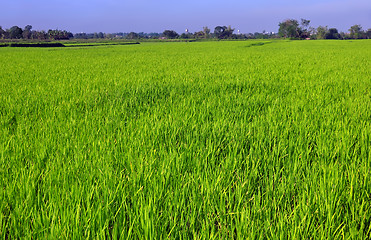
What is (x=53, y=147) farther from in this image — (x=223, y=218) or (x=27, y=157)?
(x=223, y=218)

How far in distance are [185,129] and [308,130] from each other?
1167 mm

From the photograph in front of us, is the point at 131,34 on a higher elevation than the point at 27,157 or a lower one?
higher

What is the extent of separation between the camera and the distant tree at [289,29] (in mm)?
98938

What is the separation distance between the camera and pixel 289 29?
3927 inches

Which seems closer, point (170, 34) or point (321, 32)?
point (321, 32)

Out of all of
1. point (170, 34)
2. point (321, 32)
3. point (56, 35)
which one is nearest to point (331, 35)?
point (321, 32)

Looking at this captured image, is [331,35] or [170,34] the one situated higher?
[170,34]

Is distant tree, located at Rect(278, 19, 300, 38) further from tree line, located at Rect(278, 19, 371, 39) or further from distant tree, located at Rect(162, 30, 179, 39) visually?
distant tree, located at Rect(162, 30, 179, 39)

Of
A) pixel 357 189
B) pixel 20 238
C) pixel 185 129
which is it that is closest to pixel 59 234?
pixel 20 238

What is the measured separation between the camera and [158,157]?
206 cm

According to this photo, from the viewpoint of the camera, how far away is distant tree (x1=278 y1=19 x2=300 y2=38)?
98938mm

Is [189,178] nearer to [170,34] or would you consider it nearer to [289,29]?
[289,29]

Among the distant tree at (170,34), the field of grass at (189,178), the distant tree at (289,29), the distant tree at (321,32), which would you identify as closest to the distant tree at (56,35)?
the distant tree at (170,34)

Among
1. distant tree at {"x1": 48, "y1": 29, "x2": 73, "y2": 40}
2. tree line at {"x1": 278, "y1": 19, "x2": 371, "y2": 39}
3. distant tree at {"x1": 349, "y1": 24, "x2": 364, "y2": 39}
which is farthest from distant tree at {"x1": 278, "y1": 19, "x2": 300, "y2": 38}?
distant tree at {"x1": 48, "y1": 29, "x2": 73, "y2": 40}
